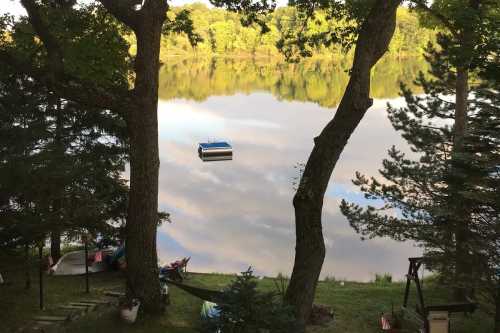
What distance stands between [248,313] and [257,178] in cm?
2468

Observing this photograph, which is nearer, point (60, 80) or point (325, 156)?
point (325, 156)

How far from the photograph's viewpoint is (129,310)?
10.7 metres

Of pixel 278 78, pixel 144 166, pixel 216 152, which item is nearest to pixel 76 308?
pixel 144 166

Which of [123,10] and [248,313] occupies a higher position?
[123,10]

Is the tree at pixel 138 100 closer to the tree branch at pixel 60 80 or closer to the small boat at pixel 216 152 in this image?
the tree branch at pixel 60 80

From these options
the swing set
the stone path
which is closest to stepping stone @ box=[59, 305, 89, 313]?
the stone path

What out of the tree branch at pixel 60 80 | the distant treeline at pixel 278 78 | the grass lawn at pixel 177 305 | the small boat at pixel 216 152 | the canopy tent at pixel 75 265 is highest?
the distant treeline at pixel 278 78

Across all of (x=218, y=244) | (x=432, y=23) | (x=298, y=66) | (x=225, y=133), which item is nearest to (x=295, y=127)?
(x=225, y=133)

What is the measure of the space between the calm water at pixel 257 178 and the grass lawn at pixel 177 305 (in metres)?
4.84

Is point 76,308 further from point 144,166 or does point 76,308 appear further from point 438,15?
point 438,15

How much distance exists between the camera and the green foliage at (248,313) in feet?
21.6

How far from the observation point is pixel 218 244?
22828 mm

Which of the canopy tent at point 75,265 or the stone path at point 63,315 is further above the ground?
the canopy tent at point 75,265

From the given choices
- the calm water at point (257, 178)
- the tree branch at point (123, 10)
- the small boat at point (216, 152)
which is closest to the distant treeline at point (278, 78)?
the calm water at point (257, 178)
